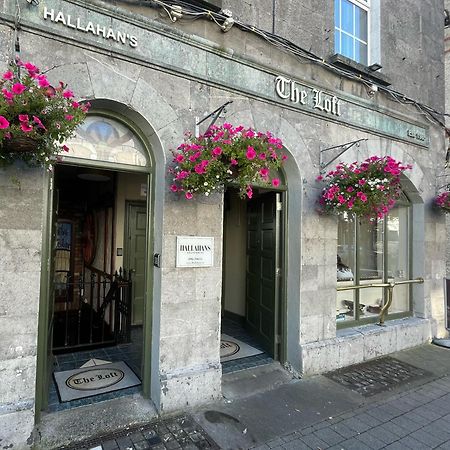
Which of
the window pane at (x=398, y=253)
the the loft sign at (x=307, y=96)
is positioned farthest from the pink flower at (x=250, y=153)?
the window pane at (x=398, y=253)

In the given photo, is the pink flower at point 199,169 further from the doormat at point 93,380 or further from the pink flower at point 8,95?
the doormat at point 93,380

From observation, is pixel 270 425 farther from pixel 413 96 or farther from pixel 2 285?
pixel 413 96

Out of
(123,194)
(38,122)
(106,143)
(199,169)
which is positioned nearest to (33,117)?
(38,122)

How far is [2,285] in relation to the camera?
296 centimetres

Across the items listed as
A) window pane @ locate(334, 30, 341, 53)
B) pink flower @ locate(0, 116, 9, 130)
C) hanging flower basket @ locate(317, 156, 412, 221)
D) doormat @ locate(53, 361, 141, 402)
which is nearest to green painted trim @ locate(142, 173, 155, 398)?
doormat @ locate(53, 361, 141, 402)

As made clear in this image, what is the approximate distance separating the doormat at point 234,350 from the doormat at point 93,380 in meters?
1.35

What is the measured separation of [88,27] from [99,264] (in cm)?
508

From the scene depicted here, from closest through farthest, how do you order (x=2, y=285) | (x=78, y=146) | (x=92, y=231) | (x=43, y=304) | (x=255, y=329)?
(x=2, y=285) → (x=43, y=304) → (x=78, y=146) → (x=255, y=329) → (x=92, y=231)

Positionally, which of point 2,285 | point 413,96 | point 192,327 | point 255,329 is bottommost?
point 255,329

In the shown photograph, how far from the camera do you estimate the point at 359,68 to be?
5461 mm

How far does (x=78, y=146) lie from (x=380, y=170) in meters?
3.47

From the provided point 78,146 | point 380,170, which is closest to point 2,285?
point 78,146

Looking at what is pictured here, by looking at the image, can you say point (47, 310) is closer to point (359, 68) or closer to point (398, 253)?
point (359, 68)

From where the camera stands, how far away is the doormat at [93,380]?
12.7 ft
